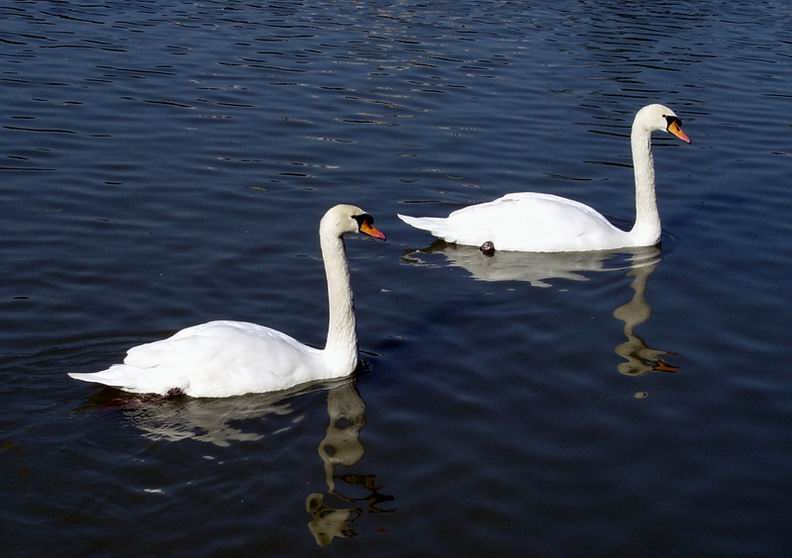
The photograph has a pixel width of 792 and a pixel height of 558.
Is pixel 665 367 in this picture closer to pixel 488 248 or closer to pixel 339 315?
pixel 339 315

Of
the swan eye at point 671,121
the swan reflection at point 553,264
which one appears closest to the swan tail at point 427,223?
the swan reflection at point 553,264

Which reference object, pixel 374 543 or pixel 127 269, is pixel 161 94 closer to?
pixel 127 269

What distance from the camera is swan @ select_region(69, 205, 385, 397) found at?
870 cm

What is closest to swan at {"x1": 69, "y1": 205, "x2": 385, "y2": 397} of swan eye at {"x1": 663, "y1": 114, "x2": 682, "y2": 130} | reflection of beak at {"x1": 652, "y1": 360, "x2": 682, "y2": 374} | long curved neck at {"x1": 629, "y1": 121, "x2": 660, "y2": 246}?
reflection of beak at {"x1": 652, "y1": 360, "x2": 682, "y2": 374}

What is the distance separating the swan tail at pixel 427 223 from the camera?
41.0 ft

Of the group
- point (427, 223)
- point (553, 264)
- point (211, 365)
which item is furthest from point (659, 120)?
point (211, 365)

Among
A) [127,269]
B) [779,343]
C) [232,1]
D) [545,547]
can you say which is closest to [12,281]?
[127,269]

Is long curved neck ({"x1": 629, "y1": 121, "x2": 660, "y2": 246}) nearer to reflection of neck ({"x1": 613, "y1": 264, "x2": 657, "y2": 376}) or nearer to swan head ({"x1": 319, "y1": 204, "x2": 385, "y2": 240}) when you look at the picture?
reflection of neck ({"x1": 613, "y1": 264, "x2": 657, "y2": 376})

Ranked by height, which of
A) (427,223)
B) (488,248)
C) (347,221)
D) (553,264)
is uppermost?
(347,221)

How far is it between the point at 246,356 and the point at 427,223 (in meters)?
4.02

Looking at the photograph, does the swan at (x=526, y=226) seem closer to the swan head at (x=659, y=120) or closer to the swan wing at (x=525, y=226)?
the swan wing at (x=525, y=226)

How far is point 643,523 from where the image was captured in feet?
25.0

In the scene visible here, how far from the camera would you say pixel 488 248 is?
41.1ft

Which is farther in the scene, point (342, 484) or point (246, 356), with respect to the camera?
point (246, 356)
